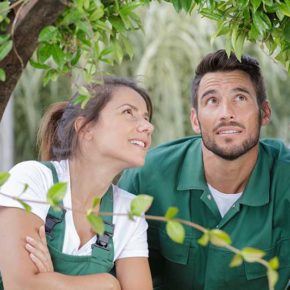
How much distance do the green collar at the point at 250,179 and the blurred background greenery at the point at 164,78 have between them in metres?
2.37

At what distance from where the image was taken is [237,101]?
3066 mm

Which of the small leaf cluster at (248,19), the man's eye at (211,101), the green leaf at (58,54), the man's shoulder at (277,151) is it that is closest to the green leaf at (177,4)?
the small leaf cluster at (248,19)

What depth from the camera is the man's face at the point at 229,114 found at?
9.78 ft

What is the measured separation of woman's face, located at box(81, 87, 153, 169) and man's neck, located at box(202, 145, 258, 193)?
1.47ft

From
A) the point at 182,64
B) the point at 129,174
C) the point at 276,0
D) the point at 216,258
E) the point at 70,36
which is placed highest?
the point at 182,64

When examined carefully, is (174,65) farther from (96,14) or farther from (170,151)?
(96,14)

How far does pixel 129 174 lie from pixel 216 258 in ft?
1.60

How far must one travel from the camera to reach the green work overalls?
103 inches

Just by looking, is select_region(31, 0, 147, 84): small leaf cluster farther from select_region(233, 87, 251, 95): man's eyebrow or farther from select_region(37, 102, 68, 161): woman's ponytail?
select_region(233, 87, 251, 95): man's eyebrow

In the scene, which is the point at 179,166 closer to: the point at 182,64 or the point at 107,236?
the point at 107,236

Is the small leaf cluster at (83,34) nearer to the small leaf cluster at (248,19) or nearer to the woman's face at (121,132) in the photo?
the small leaf cluster at (248,19)

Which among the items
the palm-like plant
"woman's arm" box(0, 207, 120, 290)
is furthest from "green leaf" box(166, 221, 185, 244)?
the palm-like plant

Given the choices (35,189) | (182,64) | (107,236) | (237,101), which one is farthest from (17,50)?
(182,64)

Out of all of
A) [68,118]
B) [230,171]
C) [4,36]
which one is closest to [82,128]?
[68,118]
